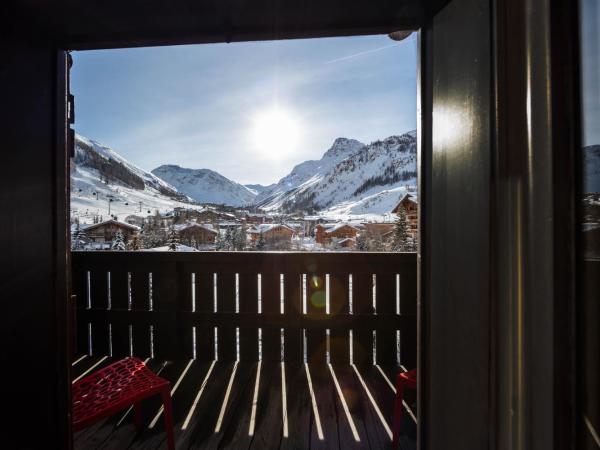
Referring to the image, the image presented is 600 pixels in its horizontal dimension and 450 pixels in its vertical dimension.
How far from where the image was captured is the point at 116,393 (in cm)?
139

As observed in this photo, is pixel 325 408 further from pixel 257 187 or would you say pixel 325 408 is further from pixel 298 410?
pixel 257 187

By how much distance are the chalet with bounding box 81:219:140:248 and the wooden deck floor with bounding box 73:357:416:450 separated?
1048 millimetres

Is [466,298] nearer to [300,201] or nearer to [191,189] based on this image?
[300,201]

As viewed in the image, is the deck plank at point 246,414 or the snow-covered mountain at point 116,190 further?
the snow-covered mountain at point 116,190

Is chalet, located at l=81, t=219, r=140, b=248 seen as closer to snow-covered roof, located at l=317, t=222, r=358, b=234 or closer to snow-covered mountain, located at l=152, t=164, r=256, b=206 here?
snow-covered mountain, located at l=152, t=164, r=256, b=206

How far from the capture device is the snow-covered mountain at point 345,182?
231 centimetres

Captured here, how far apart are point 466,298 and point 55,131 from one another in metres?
1.43

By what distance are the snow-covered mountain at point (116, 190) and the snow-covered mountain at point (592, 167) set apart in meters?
2.42

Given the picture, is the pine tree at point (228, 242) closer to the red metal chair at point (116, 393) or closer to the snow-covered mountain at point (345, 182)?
the snow-covered mountain at point (345, 182)

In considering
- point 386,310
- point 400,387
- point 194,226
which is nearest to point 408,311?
point 386,310

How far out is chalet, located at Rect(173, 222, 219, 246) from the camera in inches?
96.7

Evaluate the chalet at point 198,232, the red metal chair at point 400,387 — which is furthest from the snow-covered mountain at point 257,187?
the red metal chair at point 400,387

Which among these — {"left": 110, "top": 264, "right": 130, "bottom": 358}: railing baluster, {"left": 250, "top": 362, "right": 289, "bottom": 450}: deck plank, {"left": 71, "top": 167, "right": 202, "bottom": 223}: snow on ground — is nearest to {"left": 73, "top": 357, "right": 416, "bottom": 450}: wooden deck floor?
{"left": 250, "top": 362, "right": 289, "bottom": 450}: deck plank

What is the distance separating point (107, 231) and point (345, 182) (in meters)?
2.05
